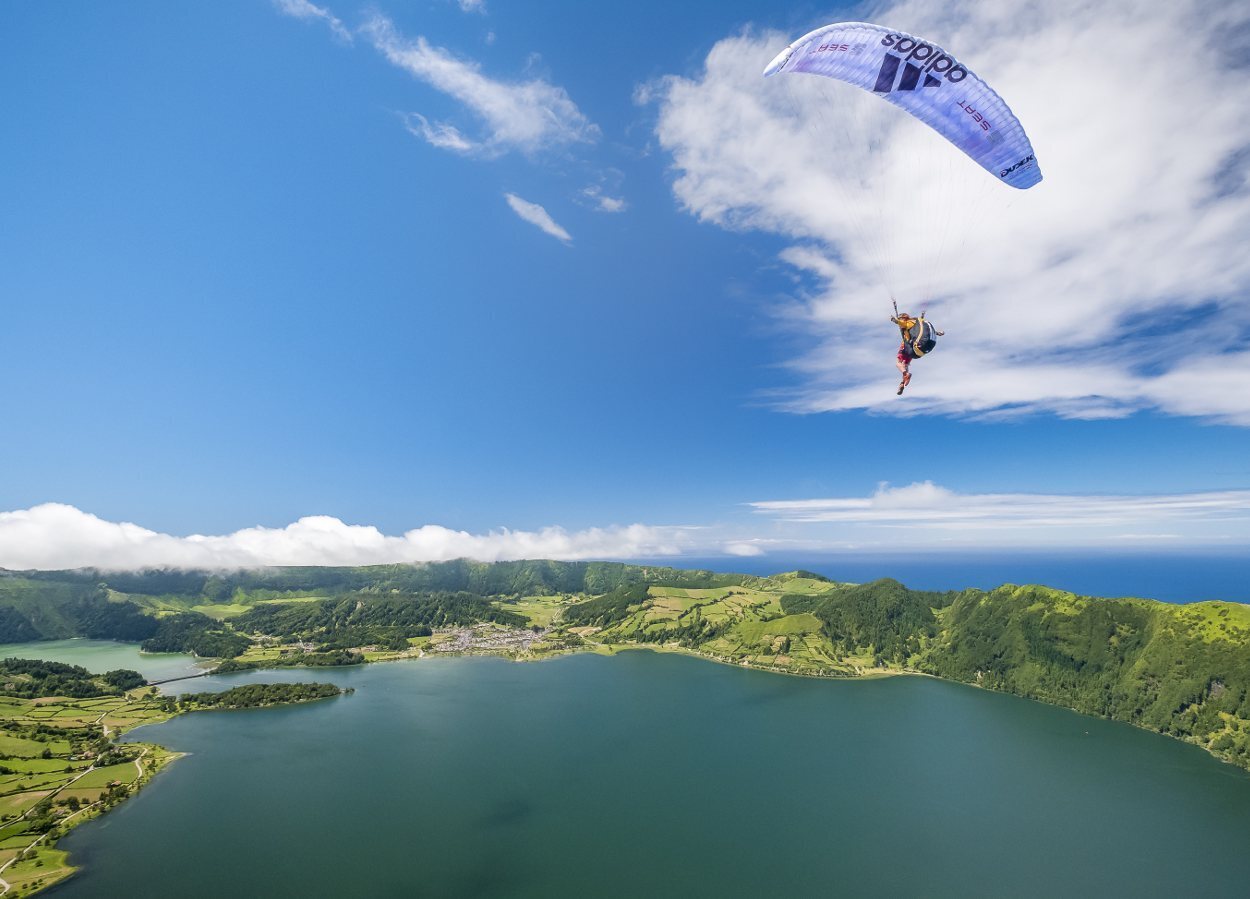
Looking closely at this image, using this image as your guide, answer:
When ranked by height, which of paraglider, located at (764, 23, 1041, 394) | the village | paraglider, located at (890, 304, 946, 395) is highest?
paraglider, located at (764, 23, 1041, 394)

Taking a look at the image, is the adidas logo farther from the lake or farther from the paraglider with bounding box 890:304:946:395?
the lake

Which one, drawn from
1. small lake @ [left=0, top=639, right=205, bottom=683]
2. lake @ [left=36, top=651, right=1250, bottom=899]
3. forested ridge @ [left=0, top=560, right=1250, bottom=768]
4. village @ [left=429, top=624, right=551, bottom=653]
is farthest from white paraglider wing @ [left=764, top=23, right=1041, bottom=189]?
small lake @ [left=0, top=639, right=205, bottom=683]

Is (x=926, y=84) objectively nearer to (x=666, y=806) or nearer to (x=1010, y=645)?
(x=666, y=806)

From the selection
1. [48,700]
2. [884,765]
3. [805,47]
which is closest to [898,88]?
[805,47]

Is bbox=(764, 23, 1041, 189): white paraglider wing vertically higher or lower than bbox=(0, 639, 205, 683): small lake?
higher

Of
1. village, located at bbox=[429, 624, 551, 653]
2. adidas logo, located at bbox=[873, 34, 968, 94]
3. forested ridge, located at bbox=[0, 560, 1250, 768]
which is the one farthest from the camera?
village, located at bbox=[429, 624, 551, 653]

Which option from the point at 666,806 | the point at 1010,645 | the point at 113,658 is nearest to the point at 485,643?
the point at 113,658

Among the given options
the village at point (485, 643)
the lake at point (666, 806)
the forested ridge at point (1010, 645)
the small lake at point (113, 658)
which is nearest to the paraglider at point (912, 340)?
the lake at point (666, 806)

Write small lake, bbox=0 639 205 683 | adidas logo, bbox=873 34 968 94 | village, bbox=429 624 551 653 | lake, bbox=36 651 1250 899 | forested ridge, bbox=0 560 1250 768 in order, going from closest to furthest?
adidas logo, bbox=873 34 968 94, lake, bbox=36 651 1250 899, forested ridge, bbox=0 560 1250 768, small lake, bbox=0 639 205 683, village, bbox=429 624 551 653
